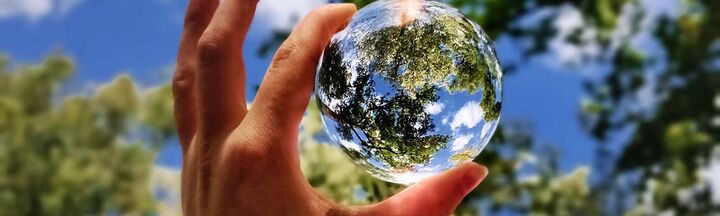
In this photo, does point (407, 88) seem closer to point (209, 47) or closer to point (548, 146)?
point (209, 47)

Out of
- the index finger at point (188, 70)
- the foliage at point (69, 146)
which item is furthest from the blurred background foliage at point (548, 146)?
the index finger at point (188, 70)

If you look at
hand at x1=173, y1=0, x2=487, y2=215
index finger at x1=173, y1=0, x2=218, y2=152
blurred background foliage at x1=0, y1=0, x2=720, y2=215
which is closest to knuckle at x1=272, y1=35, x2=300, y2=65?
hand at x1=173, y1=0, x2=487, y2=215

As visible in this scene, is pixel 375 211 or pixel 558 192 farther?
pixel 558 192

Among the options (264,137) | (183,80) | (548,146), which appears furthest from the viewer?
(548,146)

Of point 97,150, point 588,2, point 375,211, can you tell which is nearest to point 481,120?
point 375,211

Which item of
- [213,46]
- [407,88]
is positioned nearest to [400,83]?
[407,88]

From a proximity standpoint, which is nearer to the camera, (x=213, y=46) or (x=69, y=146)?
(x=213, y=46)

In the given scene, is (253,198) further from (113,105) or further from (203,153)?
(113,105)
